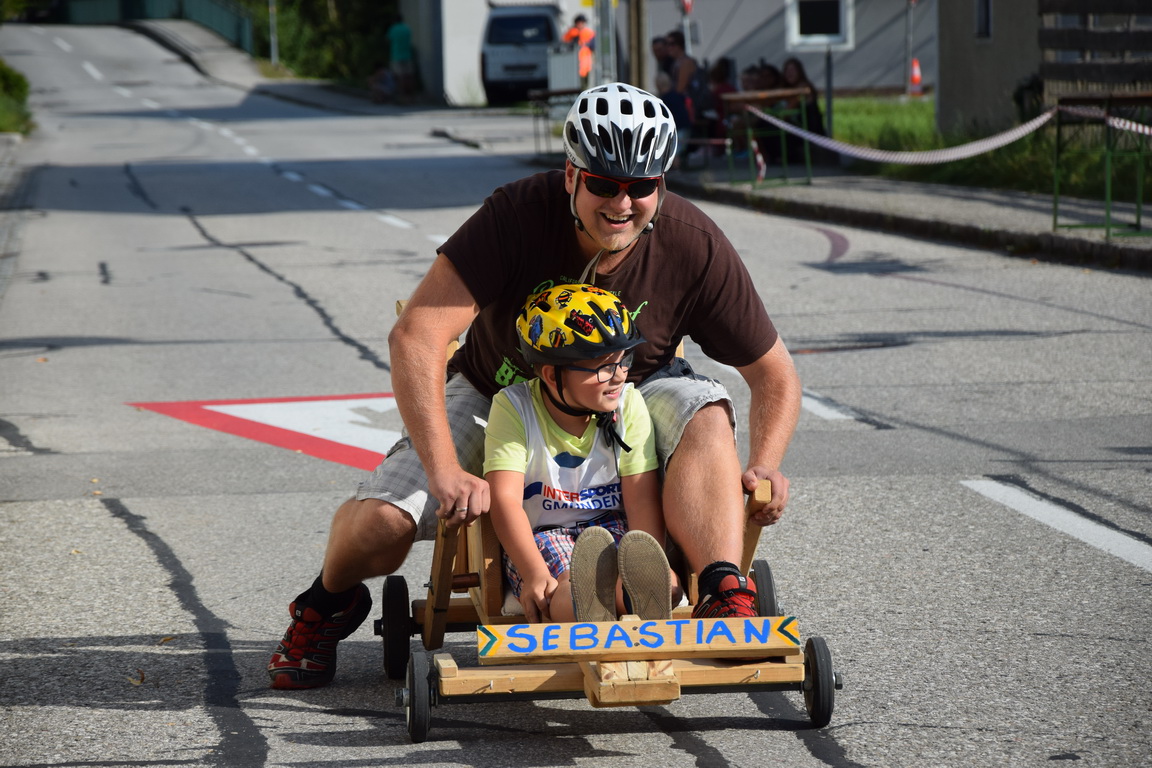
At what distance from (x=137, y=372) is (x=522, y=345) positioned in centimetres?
580

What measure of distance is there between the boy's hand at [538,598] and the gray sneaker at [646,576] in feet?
0.65

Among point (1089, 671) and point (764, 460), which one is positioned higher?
point (764, 460)

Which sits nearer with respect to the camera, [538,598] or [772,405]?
[538,598]

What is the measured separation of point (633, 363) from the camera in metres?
4.18

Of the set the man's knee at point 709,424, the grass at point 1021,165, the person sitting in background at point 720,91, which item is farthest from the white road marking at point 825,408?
the person sitting in background at point 720,91

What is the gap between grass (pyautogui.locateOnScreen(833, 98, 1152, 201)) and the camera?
52.2ft

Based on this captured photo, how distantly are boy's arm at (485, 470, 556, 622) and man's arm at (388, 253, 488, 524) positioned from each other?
8 cm

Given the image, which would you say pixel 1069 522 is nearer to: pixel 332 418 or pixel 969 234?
pixel 332 418

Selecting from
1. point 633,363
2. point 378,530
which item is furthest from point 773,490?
point 378,530

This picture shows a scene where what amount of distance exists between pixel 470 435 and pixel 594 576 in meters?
0.62

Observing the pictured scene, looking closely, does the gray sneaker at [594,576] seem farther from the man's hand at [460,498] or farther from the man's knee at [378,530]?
the man's knee at [378,530]

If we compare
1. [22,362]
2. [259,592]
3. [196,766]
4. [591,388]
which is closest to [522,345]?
[591,388]

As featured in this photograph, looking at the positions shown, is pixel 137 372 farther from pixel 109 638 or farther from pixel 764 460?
pixel 764 460

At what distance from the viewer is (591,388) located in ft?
12.6
